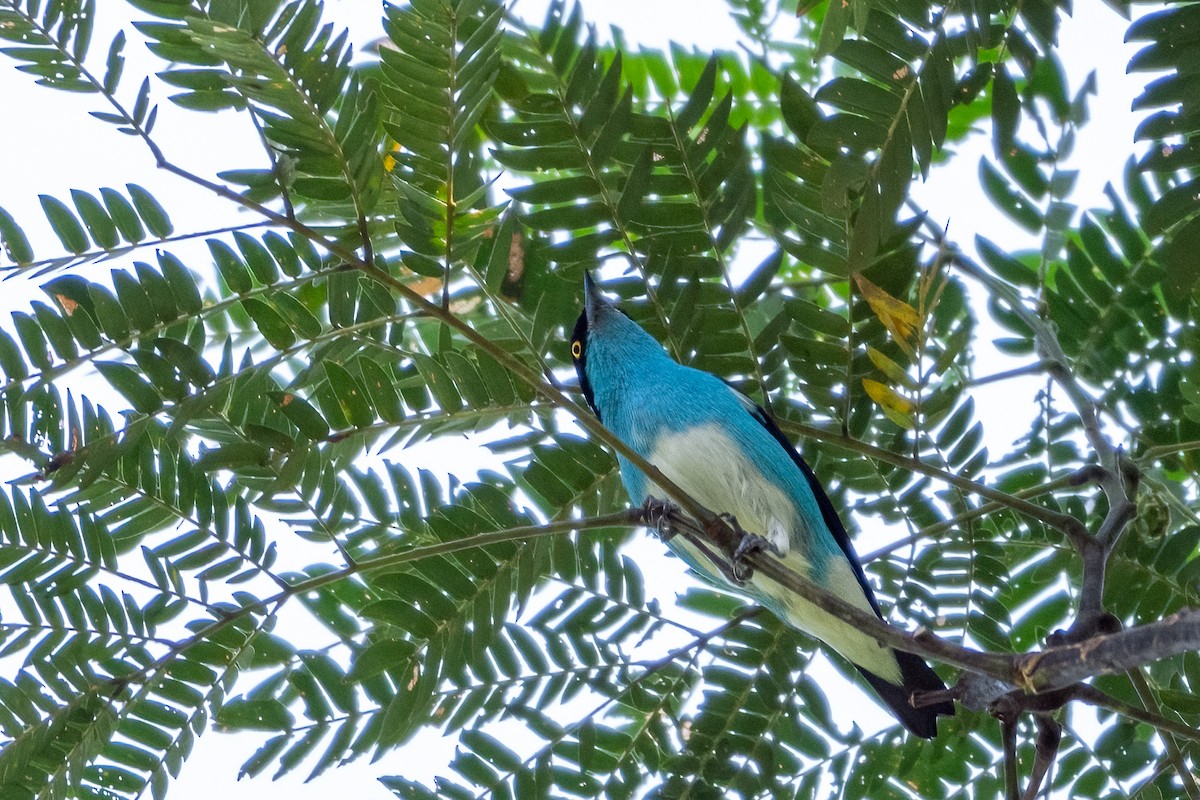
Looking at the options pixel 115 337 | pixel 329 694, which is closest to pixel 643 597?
pixel 329 694

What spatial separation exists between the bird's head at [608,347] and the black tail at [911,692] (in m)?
1.13

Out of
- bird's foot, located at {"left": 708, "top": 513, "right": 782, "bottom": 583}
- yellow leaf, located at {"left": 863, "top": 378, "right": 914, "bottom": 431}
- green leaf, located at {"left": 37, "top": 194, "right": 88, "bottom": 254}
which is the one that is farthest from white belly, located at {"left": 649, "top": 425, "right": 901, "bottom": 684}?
green leaf, located at {"left": 37, "top": 194, "right": 88, "bottom": 254}

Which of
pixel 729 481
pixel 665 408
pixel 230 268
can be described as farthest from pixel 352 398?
pixel 729 481

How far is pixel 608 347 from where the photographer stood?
3990mm

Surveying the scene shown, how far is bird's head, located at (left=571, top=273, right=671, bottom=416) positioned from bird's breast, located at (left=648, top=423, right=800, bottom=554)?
0.31 meters

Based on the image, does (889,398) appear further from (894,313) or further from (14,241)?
(14,241)

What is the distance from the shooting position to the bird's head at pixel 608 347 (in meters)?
3.84

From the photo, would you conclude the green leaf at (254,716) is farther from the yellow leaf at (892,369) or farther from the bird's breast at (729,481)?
the yellow leaf at (892,369)

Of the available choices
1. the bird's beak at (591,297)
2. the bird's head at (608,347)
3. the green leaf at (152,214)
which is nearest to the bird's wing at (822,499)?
the bird's head at (608,347)

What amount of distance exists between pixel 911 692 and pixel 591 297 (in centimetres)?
144

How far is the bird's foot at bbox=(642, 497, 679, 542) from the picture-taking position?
272cm

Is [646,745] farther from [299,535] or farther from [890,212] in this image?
[890,212]

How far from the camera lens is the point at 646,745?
343cm

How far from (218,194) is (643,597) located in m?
1.76
